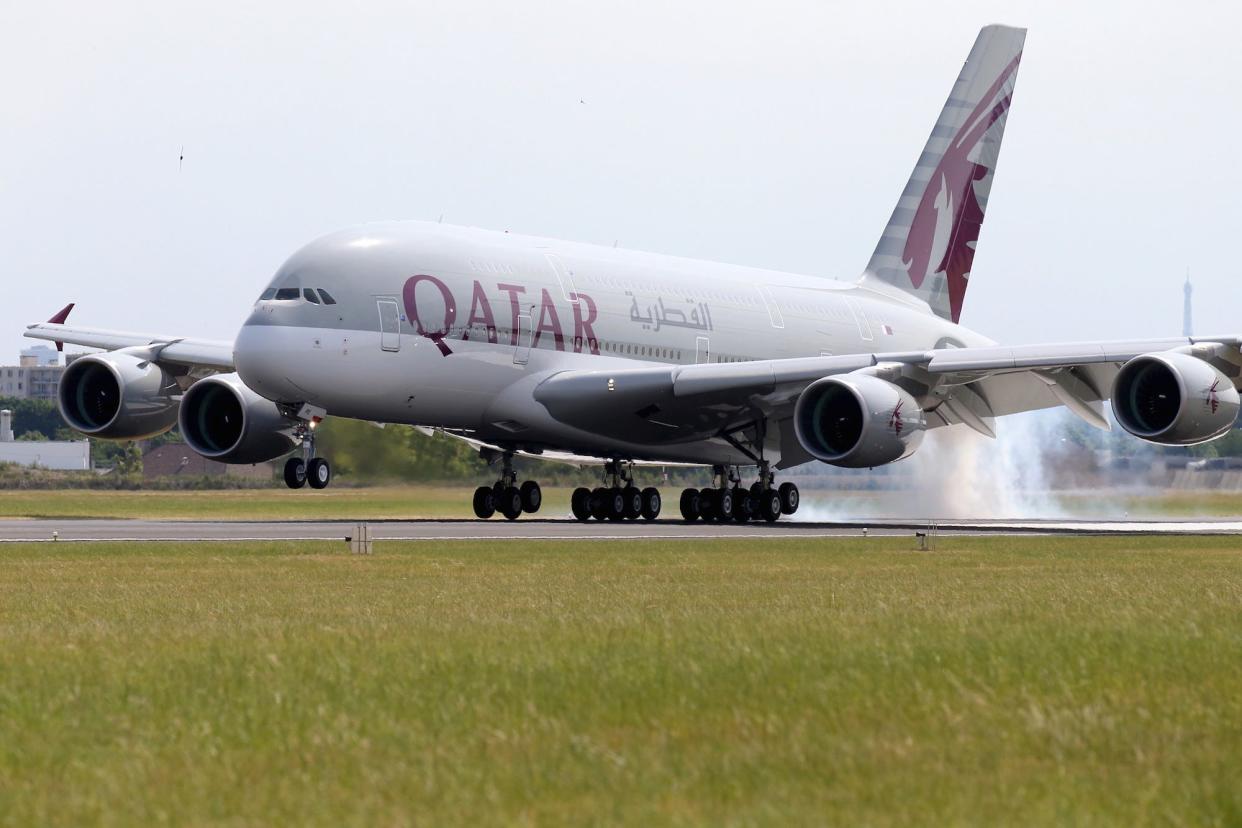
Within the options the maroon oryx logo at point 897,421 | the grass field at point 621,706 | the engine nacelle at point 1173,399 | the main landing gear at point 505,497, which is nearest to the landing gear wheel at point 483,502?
the main landing gear at point 505,497

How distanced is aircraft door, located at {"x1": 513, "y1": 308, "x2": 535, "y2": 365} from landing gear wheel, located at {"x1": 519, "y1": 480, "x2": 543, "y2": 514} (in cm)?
429

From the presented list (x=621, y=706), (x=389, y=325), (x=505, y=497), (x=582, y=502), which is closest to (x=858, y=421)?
(x=582, y=502)

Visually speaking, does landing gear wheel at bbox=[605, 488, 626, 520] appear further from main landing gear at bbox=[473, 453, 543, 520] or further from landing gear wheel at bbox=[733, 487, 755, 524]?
landing gear wheel at bbox=[733, 487, 755, 524]

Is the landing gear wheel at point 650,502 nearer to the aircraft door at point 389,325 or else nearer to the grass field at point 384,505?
the grass field at point 384,505

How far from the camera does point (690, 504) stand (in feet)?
120

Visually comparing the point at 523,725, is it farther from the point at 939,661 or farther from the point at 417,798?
the point at 939,661

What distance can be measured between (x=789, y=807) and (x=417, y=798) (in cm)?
122

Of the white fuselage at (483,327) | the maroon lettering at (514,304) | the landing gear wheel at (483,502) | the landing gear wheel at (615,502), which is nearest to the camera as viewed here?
the white fuselage at (483,327)

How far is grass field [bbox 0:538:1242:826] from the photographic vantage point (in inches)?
→ 245

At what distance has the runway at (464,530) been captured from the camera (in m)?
26.6

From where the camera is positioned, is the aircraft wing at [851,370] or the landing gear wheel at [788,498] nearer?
the aircraft wing at [851,370]

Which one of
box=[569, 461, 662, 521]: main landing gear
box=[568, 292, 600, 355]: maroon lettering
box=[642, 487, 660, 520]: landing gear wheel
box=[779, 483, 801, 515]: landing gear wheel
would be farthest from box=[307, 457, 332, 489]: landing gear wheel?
box=[779, 483, 801, 515]: landing gear wheel

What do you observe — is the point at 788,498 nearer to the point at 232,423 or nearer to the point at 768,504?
the point at 768,504

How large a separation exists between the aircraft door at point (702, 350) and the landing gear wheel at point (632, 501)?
8.99 ft
